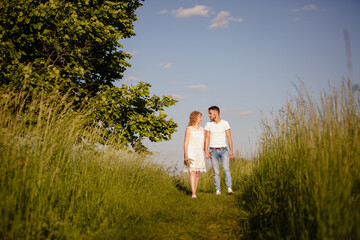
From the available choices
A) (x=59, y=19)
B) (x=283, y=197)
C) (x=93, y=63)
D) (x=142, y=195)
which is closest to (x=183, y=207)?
(x=142, y=195)

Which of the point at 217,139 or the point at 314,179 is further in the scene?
the point at 217,139

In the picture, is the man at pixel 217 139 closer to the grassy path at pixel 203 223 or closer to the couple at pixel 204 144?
the couple at pixel 204 144

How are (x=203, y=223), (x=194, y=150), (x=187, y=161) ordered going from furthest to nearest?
(x=194, y=150), (x=187, y=161), (x=203, y=223)

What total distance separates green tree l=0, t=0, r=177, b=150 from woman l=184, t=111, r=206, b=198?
2.78 meters

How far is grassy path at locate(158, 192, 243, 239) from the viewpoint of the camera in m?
4.52

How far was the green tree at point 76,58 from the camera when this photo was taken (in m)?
8.83

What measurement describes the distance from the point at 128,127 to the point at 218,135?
461 cm

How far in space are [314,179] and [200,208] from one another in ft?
11.1

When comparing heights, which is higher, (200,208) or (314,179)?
(314,179)

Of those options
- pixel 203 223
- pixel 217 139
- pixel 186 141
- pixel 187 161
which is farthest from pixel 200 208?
pixel 217 139

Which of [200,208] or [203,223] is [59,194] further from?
[200,208]

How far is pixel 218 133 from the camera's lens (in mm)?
8438

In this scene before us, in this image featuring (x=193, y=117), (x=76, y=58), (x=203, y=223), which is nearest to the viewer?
(x=203, y=223)

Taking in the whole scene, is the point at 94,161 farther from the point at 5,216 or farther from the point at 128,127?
the point at 128,127
